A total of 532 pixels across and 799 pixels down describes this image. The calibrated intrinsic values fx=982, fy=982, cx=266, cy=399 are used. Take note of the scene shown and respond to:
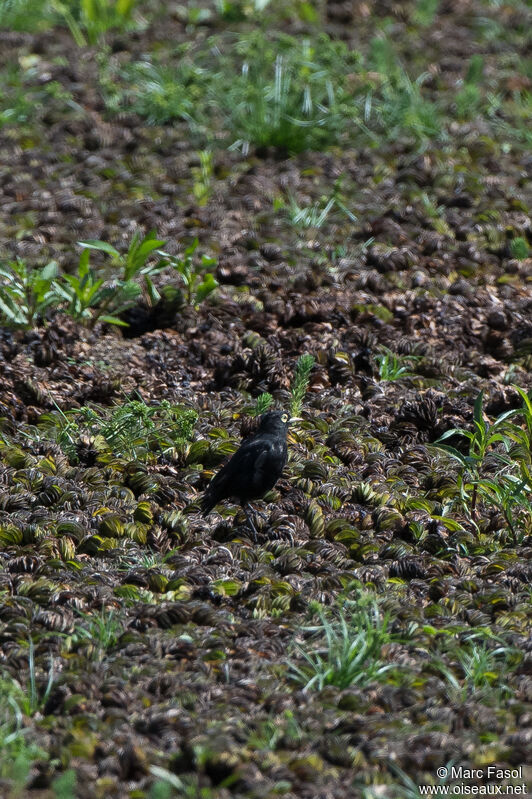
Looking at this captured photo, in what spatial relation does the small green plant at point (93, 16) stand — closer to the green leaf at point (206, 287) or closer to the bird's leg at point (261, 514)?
the green leaf at point (206, 287)

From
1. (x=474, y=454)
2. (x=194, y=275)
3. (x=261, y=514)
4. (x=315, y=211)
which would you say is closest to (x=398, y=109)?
(x=315, y=211)

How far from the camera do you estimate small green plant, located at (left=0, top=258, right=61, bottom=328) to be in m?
4.57

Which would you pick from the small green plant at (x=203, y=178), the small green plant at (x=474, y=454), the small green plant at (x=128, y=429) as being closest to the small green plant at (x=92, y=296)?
the small green plant at (x=128, y=429)

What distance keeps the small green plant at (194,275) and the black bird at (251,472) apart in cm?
133

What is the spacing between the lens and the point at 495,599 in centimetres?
324

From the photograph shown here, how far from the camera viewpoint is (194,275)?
486 centimetres

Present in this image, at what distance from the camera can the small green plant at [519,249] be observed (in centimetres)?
519

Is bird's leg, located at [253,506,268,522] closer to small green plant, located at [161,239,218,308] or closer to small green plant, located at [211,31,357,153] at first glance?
small green plant, located at [161,239,218,308]

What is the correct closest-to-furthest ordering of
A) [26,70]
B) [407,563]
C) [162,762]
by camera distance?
1. [162,762]
2. [407,563]
3. [26,70]

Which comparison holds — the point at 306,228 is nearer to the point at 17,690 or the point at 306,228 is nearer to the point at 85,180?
the point at 85,180

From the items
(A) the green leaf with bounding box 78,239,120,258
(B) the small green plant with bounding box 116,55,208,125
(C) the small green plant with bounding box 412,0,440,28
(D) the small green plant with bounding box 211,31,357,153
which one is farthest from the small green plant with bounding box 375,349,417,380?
(C) the small green plant with bounding box 412,0,440,28

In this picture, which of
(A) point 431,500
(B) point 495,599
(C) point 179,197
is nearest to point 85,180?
(C) point 179,197

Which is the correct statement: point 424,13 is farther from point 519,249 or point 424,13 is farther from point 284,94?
point 519,249

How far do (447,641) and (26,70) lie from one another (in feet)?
17.4
